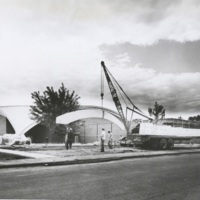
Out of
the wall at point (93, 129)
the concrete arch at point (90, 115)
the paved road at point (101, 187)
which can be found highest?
the concrete arch at point (90, 115)

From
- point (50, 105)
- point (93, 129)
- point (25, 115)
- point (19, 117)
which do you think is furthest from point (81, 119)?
point (19, 117)

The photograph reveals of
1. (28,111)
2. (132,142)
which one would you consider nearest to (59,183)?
(132,142)

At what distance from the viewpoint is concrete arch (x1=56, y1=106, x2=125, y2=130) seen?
3313 centimetres

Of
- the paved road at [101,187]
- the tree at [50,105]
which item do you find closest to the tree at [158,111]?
the tree at [50,105]

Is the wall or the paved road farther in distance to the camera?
the wall

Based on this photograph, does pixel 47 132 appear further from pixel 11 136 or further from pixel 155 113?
pixel 155 113

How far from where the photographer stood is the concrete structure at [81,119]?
38312 mm

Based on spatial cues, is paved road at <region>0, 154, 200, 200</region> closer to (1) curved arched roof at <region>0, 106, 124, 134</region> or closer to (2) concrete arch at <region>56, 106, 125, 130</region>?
(2) concrete arch at <region>56, 106, 125, 130</region>

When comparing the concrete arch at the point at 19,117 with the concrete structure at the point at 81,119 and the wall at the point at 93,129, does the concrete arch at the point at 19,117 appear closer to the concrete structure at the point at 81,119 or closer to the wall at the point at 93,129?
the concrete structure at the point at 81,119

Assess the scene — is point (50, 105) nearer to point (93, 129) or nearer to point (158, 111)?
point (93, 129)

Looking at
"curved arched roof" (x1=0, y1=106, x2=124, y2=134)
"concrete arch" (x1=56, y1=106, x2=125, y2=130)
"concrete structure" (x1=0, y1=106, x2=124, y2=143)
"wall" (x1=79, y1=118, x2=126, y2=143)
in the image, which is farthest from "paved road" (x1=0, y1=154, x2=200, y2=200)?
"wall" (x1=79, y1=118, x2=126, y2=143)

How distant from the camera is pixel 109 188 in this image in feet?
23.9

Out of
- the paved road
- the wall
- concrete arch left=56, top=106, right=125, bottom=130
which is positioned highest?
concrete arch left=56, top=106, right=125, bottom=130

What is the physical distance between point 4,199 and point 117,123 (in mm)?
36227
